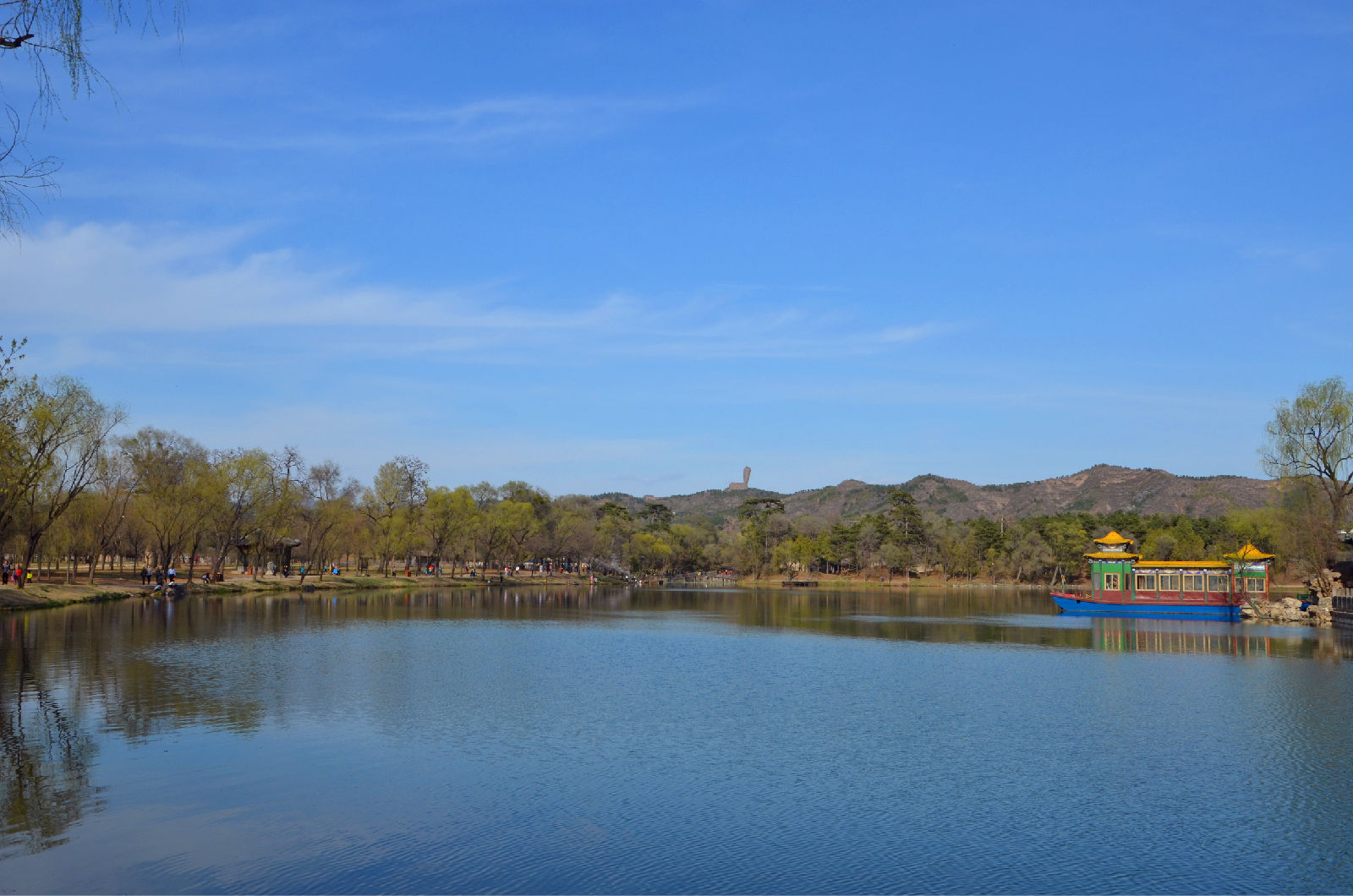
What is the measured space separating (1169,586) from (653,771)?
70.2 metres

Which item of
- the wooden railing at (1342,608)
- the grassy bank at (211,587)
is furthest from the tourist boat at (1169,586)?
the grassy bank at (211,587)

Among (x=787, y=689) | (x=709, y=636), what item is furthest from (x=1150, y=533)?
(x=787, y=689)

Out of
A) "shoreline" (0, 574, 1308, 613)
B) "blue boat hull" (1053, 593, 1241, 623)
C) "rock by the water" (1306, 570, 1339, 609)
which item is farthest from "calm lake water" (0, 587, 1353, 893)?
"blue boat hull" (1053, 593, 1241, 623)

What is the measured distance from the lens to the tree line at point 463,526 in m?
64.1

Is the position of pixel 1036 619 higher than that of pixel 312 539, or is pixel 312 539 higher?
pixel 312 539

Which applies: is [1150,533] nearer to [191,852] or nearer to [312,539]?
[312,539]

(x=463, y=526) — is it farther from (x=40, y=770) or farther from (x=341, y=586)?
(x=40, y=770)

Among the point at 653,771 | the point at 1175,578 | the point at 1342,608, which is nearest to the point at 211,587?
the point at 653,771

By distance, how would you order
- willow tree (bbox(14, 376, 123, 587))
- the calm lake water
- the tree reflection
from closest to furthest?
the calm lake water
the tree reflection
willow tree (bbox(14, 376, 123, 587))

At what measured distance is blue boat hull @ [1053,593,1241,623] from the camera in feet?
241

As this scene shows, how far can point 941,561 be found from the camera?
150 metres

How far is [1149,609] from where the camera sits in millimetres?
Answer: 76562

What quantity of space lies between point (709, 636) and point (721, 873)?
3903 centimetres

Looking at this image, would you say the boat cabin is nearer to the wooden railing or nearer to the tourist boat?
the tourist boat
